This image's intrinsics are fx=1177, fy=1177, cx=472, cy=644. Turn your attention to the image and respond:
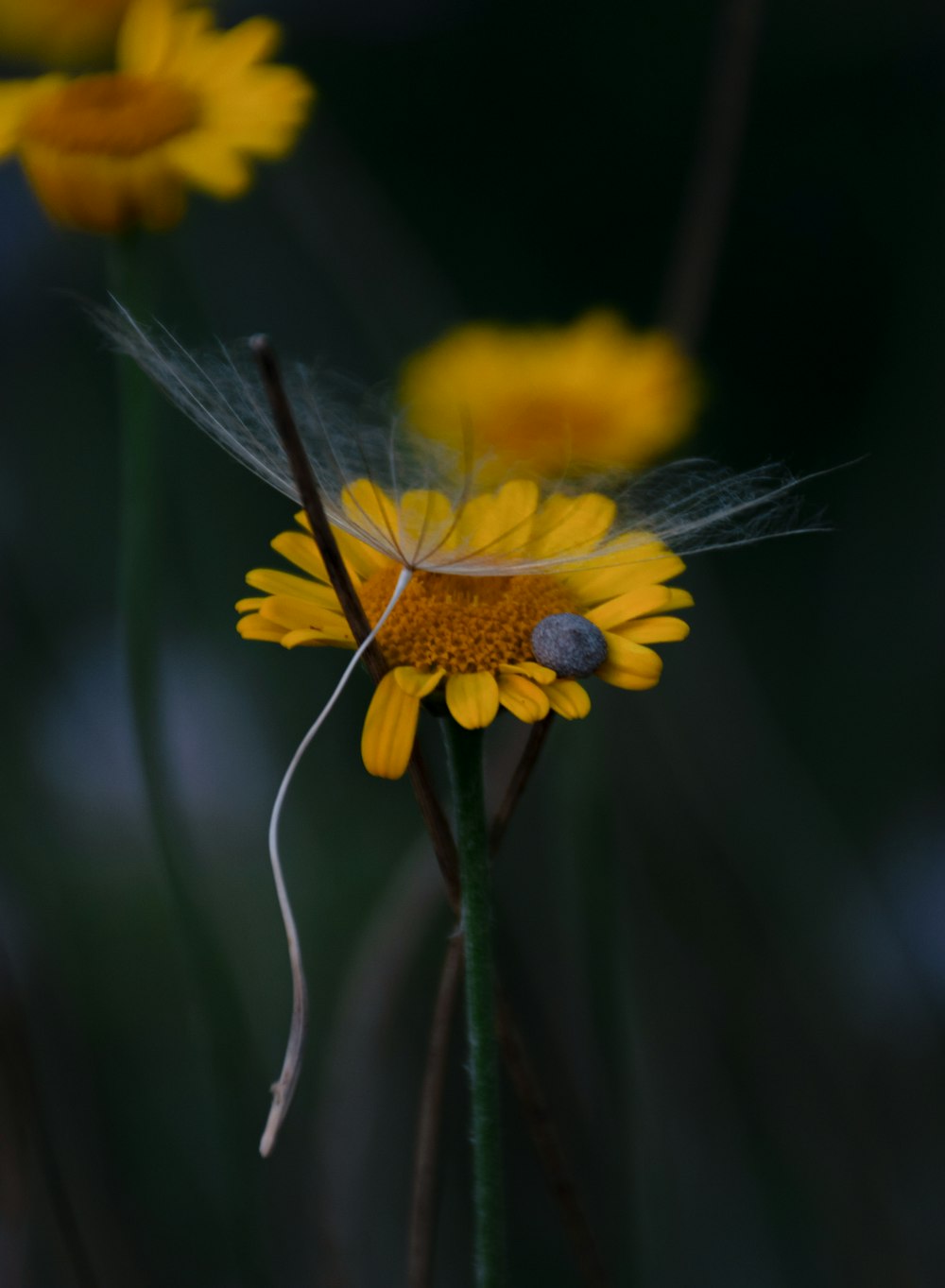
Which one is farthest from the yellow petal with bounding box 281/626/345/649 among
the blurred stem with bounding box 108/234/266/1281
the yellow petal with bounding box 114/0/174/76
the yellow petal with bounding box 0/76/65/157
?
the yellow petal with bounding box 114/0/174/76

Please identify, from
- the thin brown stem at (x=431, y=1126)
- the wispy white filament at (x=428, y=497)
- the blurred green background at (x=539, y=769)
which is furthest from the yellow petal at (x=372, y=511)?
the blurred green background at (x=539, y=769)

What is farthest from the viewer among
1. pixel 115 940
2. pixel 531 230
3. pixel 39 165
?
pixel 531 230

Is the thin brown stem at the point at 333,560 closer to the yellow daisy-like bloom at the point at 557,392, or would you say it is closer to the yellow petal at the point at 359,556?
the yellow petal at the point at 359,556

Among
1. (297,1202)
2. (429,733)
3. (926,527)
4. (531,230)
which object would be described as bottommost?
(297,1202)

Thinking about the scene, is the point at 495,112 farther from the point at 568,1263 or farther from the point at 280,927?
the point at 568,1263

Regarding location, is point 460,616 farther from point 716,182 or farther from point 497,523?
point 716,182

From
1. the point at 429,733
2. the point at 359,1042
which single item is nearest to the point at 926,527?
the point at 429,733
